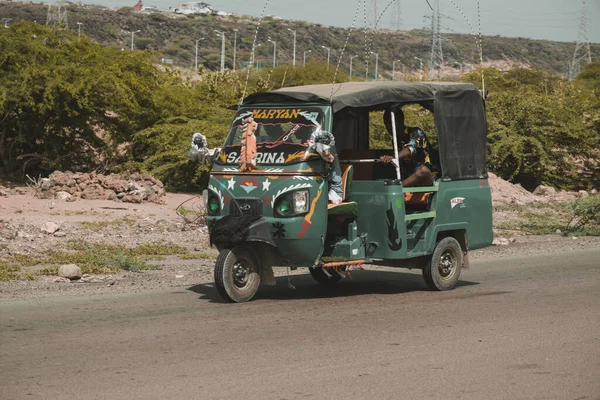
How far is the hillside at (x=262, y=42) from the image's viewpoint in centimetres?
9662

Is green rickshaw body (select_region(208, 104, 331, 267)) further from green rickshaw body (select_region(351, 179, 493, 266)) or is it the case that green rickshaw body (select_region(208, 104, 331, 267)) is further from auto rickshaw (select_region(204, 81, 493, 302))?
green rickshaw body (select_region(351, 179, 493, 266))

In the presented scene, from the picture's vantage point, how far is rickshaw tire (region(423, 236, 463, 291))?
11.4m

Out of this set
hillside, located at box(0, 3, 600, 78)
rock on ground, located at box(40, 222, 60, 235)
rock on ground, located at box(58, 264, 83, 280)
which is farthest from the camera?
hillside, located at box(0, 3, 600, 78)

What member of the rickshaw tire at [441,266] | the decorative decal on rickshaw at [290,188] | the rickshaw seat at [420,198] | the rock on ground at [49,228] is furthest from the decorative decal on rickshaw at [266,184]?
the rock on ground at [49,228]

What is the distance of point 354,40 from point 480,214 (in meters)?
108

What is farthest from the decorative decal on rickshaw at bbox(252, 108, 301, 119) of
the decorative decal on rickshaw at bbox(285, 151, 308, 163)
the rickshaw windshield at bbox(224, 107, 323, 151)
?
the decorative decal on rickshaw at bbox(285, 151, 308, 163)

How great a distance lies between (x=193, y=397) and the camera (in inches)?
251

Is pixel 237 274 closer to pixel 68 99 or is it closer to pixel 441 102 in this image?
pixel 441 102

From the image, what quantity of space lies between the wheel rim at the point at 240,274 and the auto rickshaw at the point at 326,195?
0.01 metres

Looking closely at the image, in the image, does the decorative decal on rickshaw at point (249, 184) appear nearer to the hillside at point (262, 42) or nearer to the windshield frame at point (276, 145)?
the windshield frame at point (276, 145)

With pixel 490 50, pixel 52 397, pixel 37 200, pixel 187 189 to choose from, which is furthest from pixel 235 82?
pixel 490 50

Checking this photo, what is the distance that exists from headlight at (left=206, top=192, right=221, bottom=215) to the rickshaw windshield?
25.8 inches

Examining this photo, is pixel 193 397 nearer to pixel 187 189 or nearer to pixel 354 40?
pixel 187 189

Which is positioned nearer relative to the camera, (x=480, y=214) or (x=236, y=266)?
(x=236, y=266)
